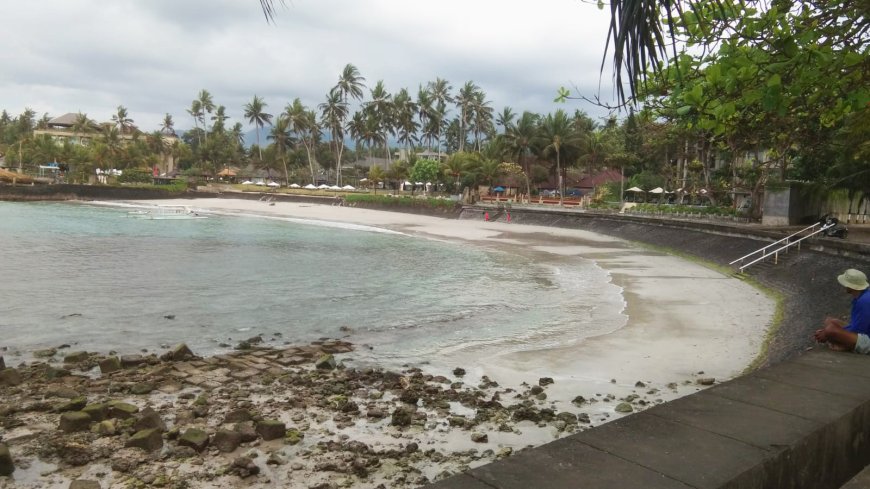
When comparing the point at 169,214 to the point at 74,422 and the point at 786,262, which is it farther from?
the point at 74,422

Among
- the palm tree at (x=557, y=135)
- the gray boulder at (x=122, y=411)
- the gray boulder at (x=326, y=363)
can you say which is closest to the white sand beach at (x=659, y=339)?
the gray boulder at (x=326, y=363)

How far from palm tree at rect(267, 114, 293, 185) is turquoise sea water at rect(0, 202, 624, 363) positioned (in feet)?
199

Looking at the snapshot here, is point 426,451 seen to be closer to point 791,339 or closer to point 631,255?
point 791,339

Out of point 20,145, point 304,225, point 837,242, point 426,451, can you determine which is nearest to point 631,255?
point 837,242

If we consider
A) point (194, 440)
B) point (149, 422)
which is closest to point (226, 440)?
point (194, 440)

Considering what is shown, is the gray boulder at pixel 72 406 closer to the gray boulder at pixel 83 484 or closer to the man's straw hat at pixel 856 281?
the gray boulder at pixel 83 484

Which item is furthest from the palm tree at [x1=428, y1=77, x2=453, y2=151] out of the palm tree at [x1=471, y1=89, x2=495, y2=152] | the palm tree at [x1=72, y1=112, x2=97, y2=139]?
the palm tree at [x1=72, y1=112, x2=97, y2=139]

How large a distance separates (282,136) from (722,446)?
3796 inches

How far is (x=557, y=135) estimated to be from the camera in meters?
60.0

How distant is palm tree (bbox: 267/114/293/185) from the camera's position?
300ft

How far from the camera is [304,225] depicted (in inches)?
1944

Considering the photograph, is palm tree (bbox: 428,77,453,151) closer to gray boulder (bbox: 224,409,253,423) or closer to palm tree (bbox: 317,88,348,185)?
palm tree (bbox: 317,88,348,185)

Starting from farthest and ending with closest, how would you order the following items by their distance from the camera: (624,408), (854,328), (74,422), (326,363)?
(326,363)
(624,408)
(74,422)
(854,328)

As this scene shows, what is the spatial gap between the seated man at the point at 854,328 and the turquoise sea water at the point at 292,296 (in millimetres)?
5864
